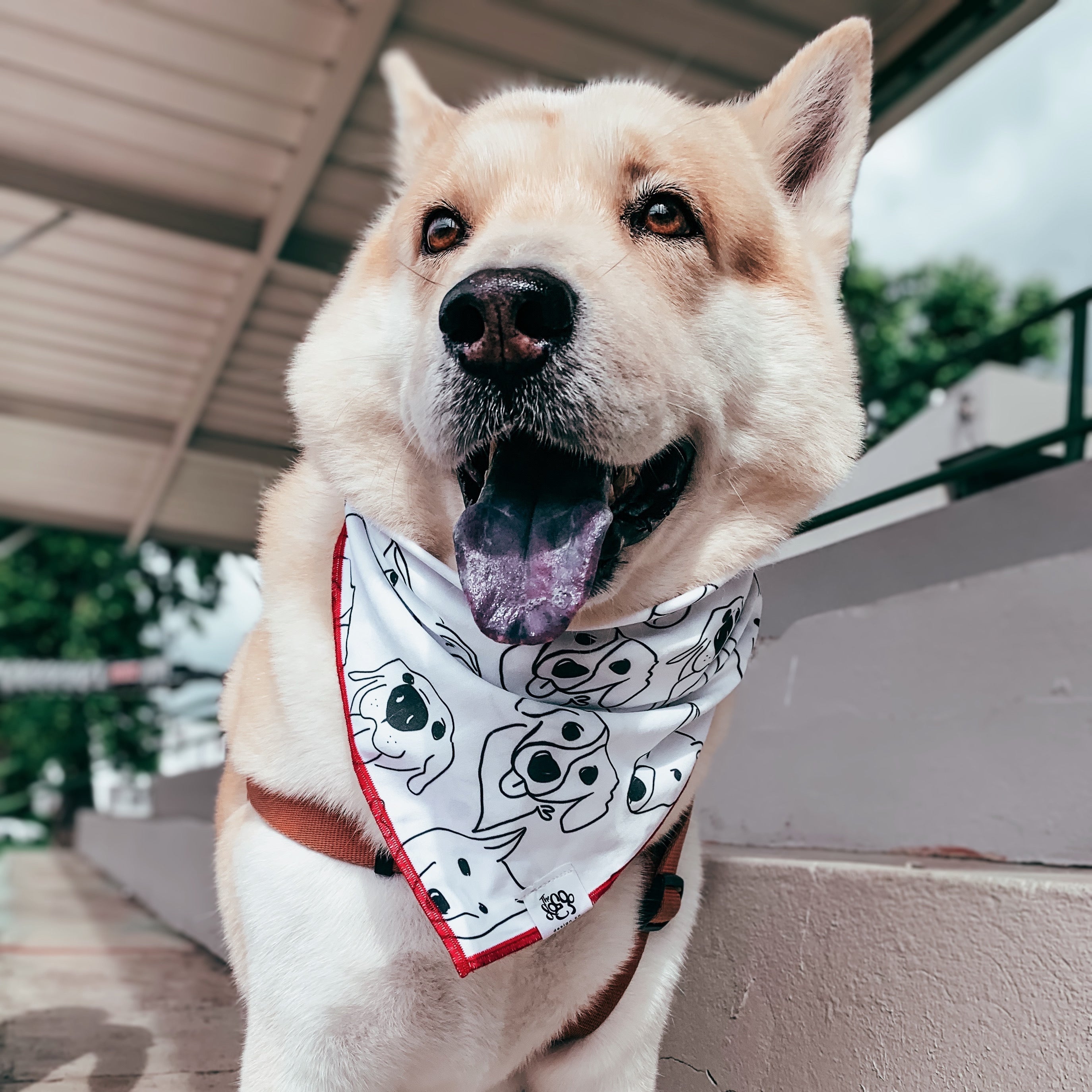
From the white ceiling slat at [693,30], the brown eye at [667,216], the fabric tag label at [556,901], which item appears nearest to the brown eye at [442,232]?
the brown eye at [667,216]

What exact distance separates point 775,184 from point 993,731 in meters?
1.44

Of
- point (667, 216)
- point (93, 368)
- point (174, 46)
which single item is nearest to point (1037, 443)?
point (667, 216)

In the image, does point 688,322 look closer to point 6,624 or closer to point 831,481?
point 831,481

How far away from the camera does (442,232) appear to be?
1.86 metres

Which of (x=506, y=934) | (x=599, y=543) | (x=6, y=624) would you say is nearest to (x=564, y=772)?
(x=506, y=934)

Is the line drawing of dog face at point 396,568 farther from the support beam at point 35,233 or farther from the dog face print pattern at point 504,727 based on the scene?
the support beam at point 35,233

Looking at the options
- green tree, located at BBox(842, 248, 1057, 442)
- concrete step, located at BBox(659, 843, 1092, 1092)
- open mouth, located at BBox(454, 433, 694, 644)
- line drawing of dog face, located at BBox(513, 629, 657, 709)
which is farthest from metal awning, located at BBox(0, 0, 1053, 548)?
green tree, located at BBox(842, 248, 1057, 442)

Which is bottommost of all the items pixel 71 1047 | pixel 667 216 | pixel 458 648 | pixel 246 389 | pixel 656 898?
pixel 71 1047

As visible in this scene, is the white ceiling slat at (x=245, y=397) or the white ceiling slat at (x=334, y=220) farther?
the white ceiling slat at (x=245, y=397)

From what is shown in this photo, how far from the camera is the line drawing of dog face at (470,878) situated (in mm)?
1475

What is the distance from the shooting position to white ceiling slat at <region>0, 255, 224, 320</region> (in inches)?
242

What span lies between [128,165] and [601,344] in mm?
4884

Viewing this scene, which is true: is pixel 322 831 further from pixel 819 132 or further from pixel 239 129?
pixel 239 129

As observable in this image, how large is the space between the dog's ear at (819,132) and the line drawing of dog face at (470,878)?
1.48 metres
